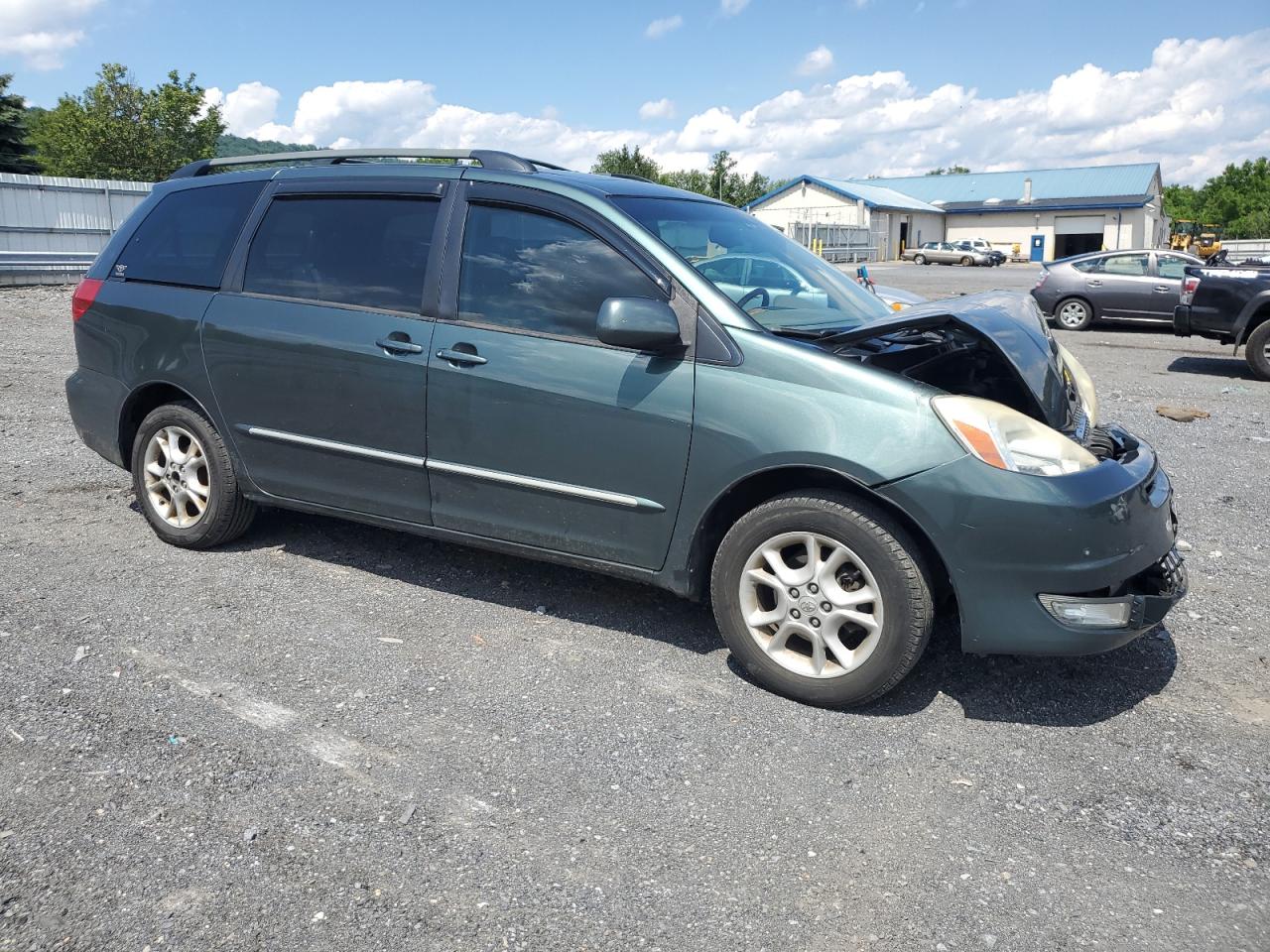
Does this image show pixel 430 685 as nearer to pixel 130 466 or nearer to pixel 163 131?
pixel 130 466

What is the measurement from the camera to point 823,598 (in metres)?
3.57

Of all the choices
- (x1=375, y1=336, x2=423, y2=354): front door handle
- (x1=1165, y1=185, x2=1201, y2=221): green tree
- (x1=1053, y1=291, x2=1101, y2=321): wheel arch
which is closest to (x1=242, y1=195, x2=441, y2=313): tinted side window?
(x1=375, y1=336, x2=423, y2=354): front door handle

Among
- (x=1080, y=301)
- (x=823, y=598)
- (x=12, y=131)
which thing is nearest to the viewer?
(x=823, y=598)

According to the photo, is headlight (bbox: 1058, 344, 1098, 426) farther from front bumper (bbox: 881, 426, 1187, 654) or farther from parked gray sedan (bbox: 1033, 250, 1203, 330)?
parked gray sedan (bbox: 1033, 250, 1203, 330)

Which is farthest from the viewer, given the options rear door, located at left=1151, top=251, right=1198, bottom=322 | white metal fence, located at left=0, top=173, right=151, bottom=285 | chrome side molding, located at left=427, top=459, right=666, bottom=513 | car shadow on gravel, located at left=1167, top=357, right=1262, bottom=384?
white metal fence, located at left=0, top=173, right=151, bottom=285

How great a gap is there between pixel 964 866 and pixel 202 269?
4249mm

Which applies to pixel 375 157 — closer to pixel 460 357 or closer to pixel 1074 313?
pixel 460 357

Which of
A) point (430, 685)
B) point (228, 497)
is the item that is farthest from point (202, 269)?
point (430, 685)

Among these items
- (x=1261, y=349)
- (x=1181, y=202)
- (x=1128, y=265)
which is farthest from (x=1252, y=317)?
(x=1181, y=202)

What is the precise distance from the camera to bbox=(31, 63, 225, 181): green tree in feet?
168

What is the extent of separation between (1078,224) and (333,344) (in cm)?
7630

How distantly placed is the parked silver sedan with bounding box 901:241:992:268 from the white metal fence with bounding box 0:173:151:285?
4531 cm

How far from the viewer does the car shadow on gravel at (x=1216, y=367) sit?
12.4 meters

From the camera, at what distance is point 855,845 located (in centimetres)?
287
